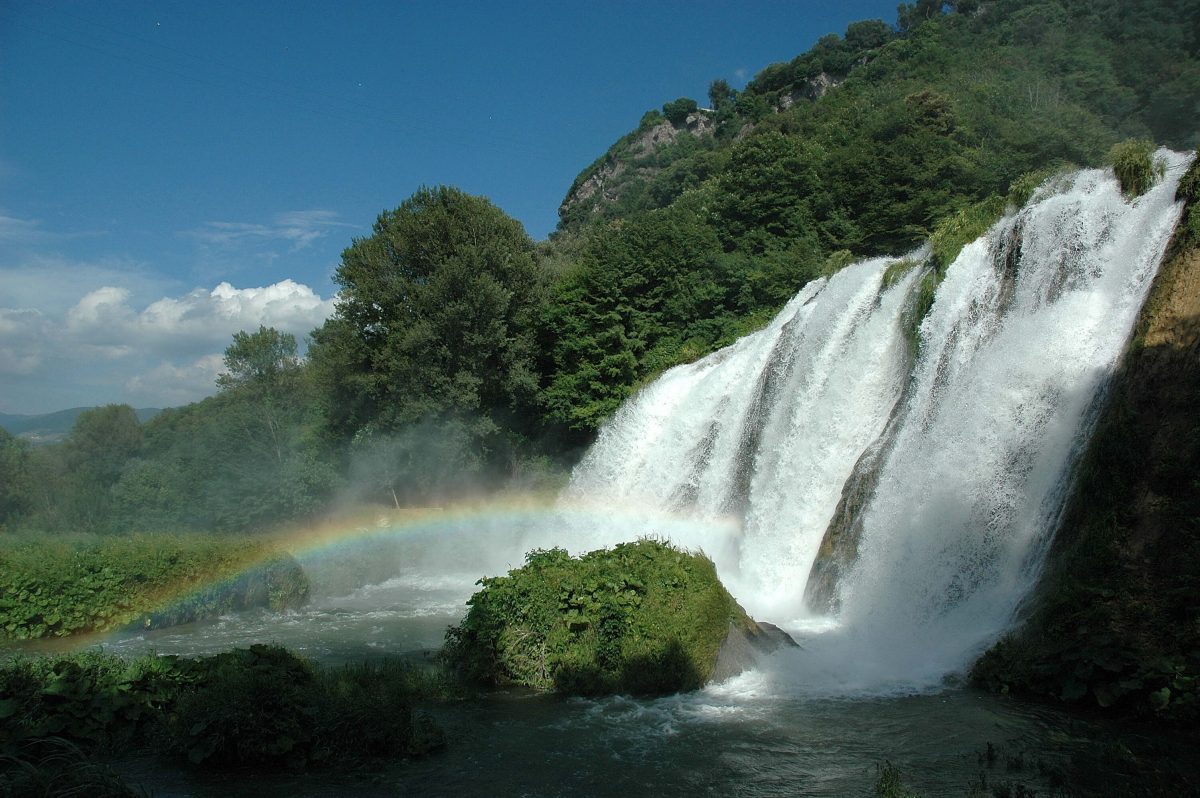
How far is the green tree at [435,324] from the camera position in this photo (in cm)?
3038

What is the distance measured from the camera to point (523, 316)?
33.1 meters

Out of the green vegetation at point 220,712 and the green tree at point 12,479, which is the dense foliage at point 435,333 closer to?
the green tree at point 12,479

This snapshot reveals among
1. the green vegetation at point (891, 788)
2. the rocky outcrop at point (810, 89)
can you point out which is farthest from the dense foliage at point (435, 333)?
the rocky outcrop at point (810, 89)

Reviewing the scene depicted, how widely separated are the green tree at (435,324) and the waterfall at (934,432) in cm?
1232

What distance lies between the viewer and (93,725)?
26.2 ft

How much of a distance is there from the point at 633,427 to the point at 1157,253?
645 inches

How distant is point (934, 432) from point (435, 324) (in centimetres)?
2064

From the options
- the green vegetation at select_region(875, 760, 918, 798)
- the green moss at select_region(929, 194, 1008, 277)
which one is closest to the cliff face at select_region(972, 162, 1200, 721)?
the green vegetation at select_region(875, 760, 918, 798)

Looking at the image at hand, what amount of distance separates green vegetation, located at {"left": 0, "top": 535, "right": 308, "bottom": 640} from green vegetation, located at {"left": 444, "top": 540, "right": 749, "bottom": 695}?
8.59 m

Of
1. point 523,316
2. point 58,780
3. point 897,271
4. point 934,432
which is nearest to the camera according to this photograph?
point 58,780

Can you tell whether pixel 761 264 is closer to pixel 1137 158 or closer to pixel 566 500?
pixel 566 500

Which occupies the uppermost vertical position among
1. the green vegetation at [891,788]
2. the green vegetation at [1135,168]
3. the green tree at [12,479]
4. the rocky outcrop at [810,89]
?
the rocky outcrop at [810,89]

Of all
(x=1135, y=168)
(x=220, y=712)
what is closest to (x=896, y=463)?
(x=1135, y=168)

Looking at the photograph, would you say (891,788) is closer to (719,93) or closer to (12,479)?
(12,479)
